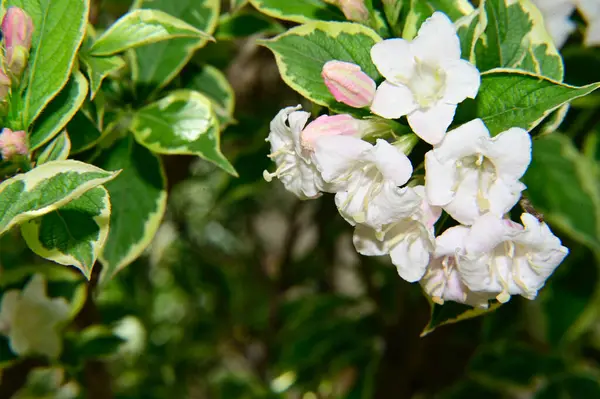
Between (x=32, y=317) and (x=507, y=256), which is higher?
(x=507, y=256)

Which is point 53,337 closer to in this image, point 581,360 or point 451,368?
point 451,368

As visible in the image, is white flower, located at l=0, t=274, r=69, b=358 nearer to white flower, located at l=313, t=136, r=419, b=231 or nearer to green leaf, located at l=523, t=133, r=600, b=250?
white flower, located at l=313, t=136, r=419, b=231

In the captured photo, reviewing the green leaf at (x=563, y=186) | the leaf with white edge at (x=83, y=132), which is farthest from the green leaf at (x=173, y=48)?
the green leaf at (x=563, y=186)

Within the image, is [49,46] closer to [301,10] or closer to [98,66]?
[98,66]

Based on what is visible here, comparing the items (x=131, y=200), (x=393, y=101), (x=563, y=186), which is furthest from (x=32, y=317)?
(x=563, y=186)

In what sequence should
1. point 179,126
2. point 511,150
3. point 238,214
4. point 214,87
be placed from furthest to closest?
point 238,214 < point 214,87 < point 179,126 < point 511,150

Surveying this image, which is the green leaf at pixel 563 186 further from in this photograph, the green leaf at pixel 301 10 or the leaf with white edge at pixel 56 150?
the leaf with white edge at pixel 56 150
